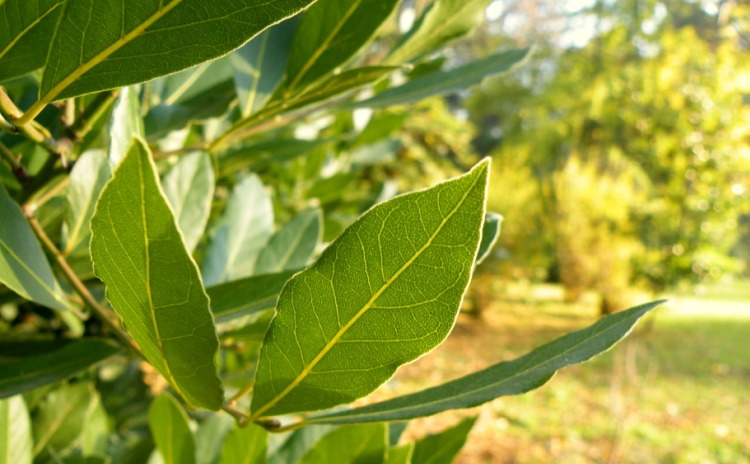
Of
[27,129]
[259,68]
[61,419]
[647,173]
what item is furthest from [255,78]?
[647,173]

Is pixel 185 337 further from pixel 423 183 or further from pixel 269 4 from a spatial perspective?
pixel 423 183

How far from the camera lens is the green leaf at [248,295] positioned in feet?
1.55

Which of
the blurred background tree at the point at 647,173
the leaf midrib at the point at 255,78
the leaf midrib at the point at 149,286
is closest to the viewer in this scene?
the leaf midrib at the point at 149,286

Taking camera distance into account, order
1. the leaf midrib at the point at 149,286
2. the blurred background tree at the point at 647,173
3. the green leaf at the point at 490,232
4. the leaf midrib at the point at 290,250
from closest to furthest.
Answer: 1. the leaf midrib at the point at 149,286
2. the green leaf at the point at 490,232
3. the leaf midrib at the point at 290,250
4. the blurred background tree at the point at 647,173

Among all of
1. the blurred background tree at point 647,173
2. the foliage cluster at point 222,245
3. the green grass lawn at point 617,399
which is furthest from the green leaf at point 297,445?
the blurred background tree at point 647,173

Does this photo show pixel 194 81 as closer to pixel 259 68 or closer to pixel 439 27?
pixel 259 68

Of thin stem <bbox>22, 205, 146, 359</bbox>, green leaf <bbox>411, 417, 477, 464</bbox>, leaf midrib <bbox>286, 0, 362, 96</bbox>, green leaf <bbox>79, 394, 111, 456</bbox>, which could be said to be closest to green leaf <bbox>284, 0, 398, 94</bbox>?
leaf midrib <bbox>286, 0, 362, 96</bbox>

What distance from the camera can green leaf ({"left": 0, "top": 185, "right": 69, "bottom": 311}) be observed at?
1.20 ft

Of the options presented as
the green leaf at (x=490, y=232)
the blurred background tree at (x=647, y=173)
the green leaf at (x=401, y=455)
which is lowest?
the blurred background tree at (x=647, y=173)

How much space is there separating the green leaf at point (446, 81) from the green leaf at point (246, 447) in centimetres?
29

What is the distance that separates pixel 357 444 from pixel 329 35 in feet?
1.05

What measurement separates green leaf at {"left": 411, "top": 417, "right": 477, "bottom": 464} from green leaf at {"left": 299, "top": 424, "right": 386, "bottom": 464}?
0.19 feet

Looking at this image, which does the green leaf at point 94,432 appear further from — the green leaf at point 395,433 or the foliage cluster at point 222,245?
the green leaf at point 395,433

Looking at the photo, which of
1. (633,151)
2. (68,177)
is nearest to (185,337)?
(68,177)
